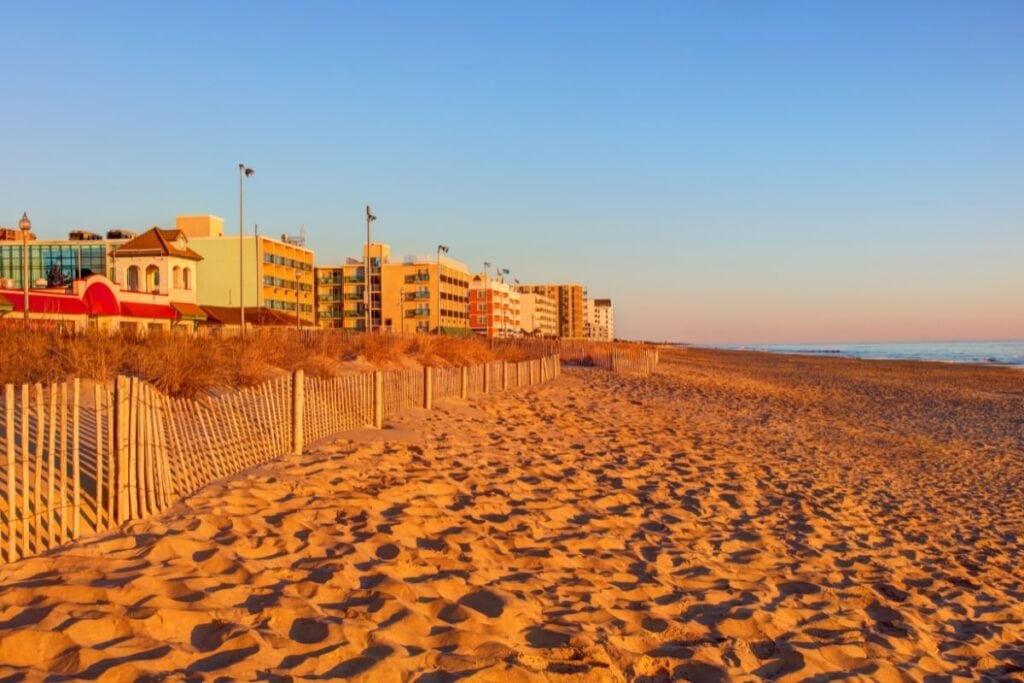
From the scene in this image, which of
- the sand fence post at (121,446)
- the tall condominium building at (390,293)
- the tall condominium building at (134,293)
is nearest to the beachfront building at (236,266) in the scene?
the tall condominium building at (390,293)

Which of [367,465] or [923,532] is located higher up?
[367,465]

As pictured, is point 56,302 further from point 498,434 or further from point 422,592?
point 422,592

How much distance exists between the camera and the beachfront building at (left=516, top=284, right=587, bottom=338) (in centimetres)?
19312

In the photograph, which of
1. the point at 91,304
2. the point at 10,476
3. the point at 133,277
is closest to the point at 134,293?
the point at 91,304

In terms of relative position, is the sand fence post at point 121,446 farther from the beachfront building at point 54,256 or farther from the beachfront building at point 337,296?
the beachfront building at point 337,296

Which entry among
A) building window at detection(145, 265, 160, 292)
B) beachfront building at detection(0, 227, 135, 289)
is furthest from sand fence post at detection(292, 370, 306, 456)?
beachfront building at detection(0, 227, 135, 289)

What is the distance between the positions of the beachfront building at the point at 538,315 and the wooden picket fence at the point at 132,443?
11598cm

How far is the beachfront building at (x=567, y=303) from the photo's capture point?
19312 cm

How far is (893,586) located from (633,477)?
421 cm

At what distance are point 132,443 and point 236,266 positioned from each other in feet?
254

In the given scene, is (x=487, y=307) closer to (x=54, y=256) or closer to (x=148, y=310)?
(x=54, y=256)

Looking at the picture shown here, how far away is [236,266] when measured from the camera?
3083 inches

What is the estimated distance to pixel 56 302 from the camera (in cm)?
3275

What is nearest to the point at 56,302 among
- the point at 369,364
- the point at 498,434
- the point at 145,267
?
the point at 145,267
